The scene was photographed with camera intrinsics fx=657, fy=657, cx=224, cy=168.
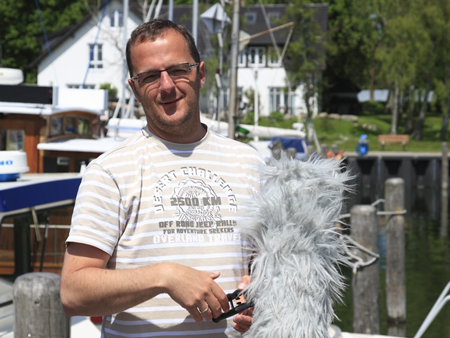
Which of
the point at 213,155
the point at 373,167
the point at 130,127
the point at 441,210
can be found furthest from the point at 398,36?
the point at 213,155

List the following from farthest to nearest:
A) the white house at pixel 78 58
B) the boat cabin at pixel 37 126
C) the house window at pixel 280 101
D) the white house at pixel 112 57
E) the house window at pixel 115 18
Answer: the house window at pixel 280 101, the white house at pixel 78 58, the white house at pixel 112 57, the house window at pixel 115 18, the boat cabin at pixel 37 126

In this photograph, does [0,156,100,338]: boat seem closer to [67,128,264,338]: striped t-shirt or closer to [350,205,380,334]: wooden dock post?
[67,128,264,338]: striped t-shirt

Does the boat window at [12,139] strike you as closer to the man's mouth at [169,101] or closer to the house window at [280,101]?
the man's mouth at [169,101]

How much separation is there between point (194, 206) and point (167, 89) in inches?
14.7

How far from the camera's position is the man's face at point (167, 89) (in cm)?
206

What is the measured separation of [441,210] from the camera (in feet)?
73.1

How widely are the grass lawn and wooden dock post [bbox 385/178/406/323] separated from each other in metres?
25.8

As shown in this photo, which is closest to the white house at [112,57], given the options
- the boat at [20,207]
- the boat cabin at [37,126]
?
the boat cabin at [37,126]

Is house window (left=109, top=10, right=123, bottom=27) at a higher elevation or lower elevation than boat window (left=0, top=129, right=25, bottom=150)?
higher

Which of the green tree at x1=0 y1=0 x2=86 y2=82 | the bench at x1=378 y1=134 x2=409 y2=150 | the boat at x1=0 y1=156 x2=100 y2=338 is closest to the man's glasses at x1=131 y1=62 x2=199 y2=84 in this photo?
the boat at x1=0 y1=156 x2=100 y2=338

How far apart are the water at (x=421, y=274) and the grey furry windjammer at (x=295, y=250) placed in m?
2.24

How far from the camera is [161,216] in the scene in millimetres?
2006

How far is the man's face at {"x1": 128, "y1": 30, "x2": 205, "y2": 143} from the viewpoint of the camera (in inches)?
81.0

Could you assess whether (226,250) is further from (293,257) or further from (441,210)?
(441,210)
